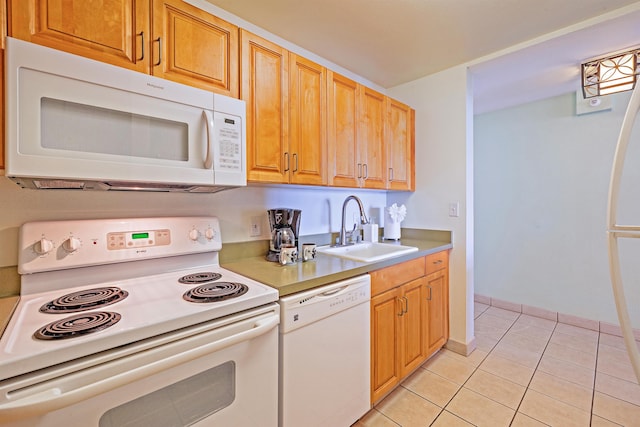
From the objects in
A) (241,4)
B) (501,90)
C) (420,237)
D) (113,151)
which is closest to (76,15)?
(113,151)

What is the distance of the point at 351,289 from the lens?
145cm

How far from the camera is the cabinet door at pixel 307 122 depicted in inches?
63.5

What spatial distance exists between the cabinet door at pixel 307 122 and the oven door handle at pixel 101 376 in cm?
97

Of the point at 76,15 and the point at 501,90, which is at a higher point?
the point at 501,90

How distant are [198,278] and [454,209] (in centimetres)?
197

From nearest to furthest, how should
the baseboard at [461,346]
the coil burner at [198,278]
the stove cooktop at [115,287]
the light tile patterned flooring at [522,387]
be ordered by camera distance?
the stove cooktop at [115,287], the coil burner at [198,278], the light tile patterned flooring at [522,387], the baseboard at [461,346]

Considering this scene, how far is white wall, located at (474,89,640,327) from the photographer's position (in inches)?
101

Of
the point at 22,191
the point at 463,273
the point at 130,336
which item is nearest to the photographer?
the point at 130,336

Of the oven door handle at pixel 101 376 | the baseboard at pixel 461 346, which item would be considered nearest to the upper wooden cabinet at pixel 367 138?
the oven door handle at pixel 101 376

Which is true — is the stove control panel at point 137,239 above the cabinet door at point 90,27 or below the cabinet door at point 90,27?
below

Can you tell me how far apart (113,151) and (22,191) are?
0.47m

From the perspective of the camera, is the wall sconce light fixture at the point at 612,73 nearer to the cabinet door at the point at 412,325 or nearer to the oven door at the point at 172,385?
the cabinet door at the point at 412,325

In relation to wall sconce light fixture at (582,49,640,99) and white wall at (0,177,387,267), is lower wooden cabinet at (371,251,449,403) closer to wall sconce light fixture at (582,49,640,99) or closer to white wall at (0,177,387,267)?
white wall at (0,177,387,267)

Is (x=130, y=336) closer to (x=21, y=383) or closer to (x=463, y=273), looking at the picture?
(x=21, y=383)
